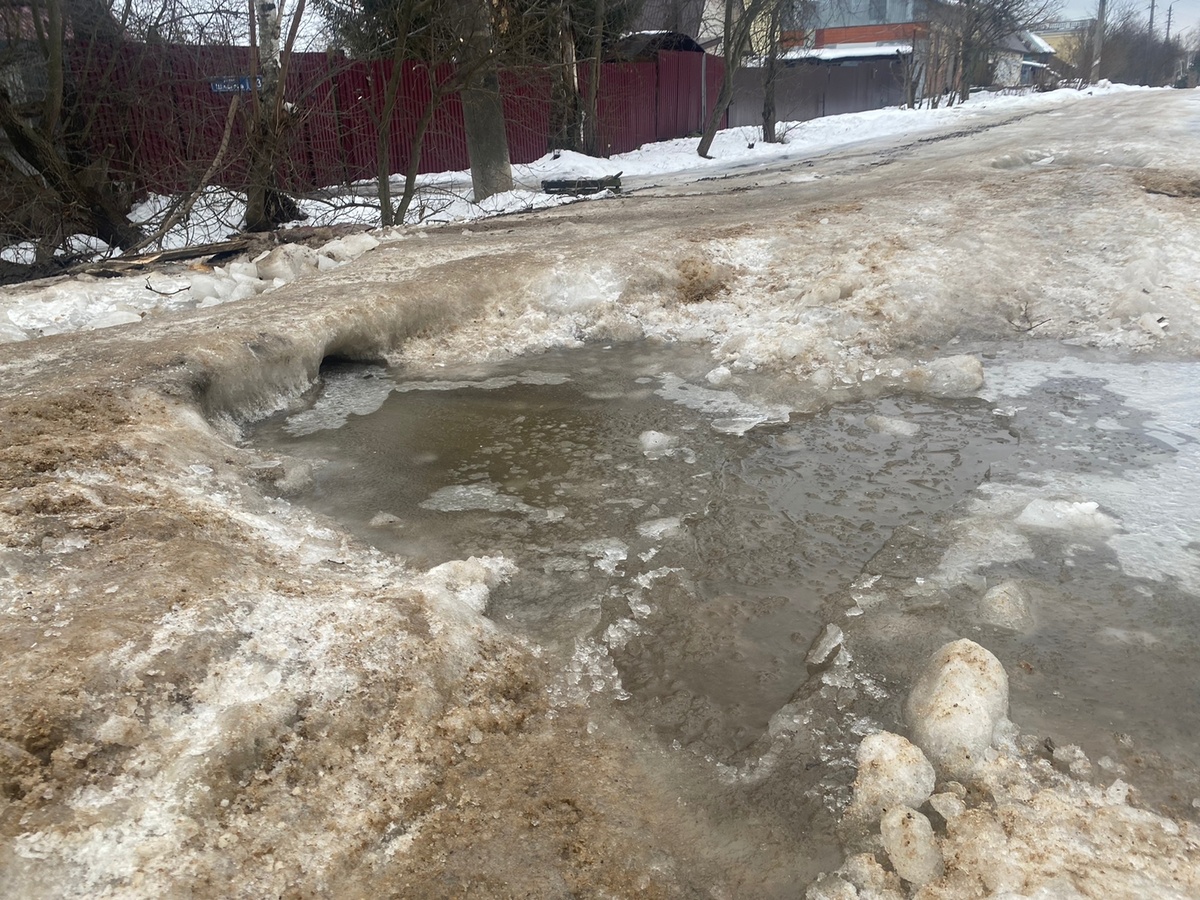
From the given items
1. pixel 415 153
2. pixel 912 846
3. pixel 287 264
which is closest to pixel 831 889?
pixel 912 846

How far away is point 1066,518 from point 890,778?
57.9 inches

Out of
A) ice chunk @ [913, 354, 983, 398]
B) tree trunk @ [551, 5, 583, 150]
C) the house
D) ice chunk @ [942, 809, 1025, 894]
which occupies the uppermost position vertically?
the house

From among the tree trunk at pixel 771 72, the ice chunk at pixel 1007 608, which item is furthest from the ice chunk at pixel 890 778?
the tree trunk at pixel 771 72

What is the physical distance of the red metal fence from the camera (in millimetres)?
9219

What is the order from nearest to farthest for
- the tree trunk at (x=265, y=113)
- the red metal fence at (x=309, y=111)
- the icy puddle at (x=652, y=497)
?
the icy puddle at (x=652, y=497), the tree trunk at (x=265, y=113), the red metal fence at (x=309, y=111)

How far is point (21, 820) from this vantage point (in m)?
1.55

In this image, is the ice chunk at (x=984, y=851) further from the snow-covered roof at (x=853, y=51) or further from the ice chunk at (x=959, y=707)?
the snow-covered roof at (x=853, y=51)

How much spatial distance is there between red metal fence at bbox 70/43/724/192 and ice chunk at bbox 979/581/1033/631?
833 cm

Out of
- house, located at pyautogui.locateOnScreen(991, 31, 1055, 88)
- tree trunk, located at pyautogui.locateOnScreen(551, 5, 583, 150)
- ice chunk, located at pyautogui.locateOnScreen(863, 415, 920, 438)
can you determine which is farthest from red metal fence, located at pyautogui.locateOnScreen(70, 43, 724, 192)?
house, located at pyautogui.locateOnScreen(991, 31, 1055, 88)

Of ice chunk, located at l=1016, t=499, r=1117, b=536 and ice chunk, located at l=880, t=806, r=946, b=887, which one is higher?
ice chunk, located at l=1016, t=499, r=1117, b=536

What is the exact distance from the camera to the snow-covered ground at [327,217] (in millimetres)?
5676

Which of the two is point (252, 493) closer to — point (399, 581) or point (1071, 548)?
point (399, 581)

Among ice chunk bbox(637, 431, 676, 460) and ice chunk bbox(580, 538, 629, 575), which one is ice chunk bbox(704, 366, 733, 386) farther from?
ice chunk bbox(580, 538, 629, 575)

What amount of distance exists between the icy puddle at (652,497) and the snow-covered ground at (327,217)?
2.00 m
